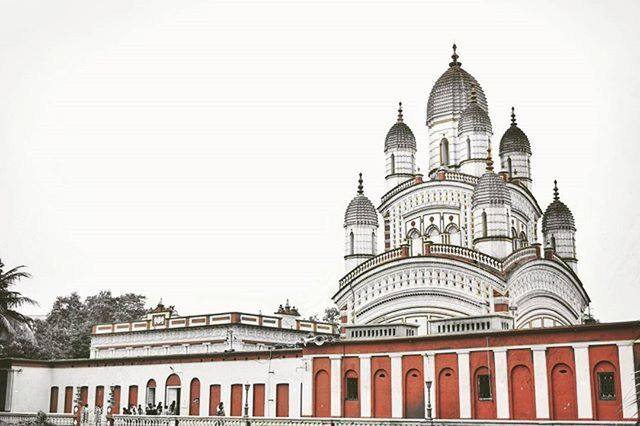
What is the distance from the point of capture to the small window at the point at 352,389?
114ft

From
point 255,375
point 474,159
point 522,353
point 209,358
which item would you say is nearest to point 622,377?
point 522,353

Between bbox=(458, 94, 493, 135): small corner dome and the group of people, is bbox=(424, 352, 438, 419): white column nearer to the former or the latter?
the group of people

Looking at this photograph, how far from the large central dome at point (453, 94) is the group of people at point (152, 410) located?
985 inches

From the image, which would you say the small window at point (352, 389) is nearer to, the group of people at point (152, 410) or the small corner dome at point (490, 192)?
the group of people at point (152, 410)

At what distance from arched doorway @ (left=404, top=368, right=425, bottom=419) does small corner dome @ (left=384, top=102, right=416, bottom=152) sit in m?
23.8

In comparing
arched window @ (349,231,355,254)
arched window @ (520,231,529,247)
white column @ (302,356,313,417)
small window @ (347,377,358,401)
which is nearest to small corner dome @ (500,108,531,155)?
arched window @ (520,231,529,247)

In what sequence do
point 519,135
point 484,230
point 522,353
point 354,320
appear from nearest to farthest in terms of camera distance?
point 522,353 < point 484,230 < point 354,320 < point 519,135

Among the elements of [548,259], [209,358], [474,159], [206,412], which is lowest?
[206,412]

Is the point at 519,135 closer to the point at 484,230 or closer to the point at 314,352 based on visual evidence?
the point at 484,230

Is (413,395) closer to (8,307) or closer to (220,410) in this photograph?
(220,410)

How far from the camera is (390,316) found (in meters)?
46.2

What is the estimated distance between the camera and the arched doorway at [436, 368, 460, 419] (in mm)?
32125

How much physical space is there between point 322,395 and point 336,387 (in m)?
0.90

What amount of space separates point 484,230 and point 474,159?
6831mm
